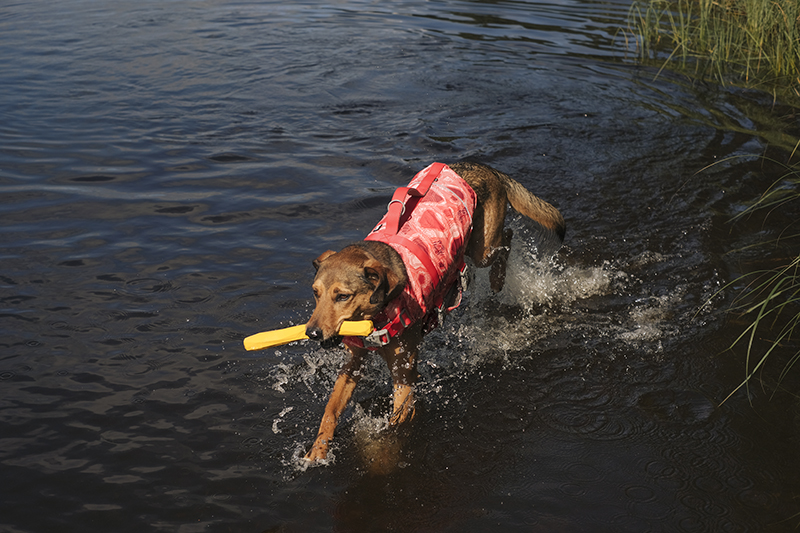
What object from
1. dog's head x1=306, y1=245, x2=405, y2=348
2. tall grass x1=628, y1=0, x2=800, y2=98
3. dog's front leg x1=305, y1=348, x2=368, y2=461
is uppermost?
tall grass x1=628, y1=0, x2=800, y2=98

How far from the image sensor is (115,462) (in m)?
4.25

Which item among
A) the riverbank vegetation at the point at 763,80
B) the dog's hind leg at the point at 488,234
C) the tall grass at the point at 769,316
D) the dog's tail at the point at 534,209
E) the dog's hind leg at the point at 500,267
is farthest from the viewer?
the dog's hind leg at the point at 500,267

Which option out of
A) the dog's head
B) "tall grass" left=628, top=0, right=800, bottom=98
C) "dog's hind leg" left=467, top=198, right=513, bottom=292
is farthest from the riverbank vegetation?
the dog's head

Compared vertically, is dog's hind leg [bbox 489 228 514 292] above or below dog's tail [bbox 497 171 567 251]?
below

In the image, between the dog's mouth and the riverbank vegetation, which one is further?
the riverbank vegetation

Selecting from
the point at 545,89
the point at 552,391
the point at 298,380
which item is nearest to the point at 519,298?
the point at 552,391

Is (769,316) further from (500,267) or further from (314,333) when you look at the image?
(314,333)

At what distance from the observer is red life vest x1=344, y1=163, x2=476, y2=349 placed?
431 centimetres

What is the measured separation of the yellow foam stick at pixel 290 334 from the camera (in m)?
3.82

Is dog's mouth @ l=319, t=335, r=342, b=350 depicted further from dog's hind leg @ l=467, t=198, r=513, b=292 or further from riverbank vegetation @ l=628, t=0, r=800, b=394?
riverbank vegetation @ l=628, t=0, r=800, b=394

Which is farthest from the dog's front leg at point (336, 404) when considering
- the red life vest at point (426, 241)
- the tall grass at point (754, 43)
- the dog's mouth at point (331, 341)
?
the tall grass at point (754, 43)

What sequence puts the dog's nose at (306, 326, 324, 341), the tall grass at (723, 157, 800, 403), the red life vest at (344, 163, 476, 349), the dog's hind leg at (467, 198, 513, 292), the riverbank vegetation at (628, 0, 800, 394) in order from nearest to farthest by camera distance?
the dog's nose at (306, 326, 324, 341) < the red life vest at (344, 163, 476, 349) < the tall grass at (723, 157, 800, 403) < the riverbank vegetation at (628, 0, 800, 394) < the dog's hind leg at (467, 198, 513, 292)

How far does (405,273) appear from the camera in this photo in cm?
447

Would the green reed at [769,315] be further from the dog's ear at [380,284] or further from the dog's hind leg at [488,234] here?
the dog's ear at [380,284]
